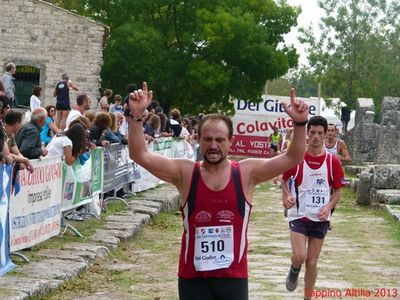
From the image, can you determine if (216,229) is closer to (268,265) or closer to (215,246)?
(215,246)

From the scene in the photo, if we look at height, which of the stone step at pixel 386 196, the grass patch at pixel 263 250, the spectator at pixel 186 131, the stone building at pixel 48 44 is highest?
the stone building at pixel 48 44

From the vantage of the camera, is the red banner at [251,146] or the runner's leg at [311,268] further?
the red banner at [251,146]

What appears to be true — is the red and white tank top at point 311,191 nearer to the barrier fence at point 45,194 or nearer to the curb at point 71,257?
the curb at point 71,257

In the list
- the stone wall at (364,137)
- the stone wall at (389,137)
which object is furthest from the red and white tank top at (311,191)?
the stone wall at (364,137)

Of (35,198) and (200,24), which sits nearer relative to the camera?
(35,198)

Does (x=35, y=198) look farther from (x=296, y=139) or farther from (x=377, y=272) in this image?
(x=296, y=139)

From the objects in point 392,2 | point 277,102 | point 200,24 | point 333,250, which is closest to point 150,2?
point 200,24

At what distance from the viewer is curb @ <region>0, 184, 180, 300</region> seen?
10086mm

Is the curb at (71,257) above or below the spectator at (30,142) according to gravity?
below

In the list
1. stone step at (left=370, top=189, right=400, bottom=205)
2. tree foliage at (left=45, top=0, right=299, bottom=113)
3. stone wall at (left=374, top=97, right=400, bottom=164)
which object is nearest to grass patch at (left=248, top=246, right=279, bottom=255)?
stone step at (left=370, top=189, right=400, bottom=205)

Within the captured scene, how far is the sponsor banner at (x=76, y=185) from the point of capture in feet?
46.5

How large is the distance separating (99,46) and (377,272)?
23.7 meters

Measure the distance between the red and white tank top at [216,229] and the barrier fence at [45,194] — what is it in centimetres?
393

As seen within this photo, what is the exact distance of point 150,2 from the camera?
46500mm
